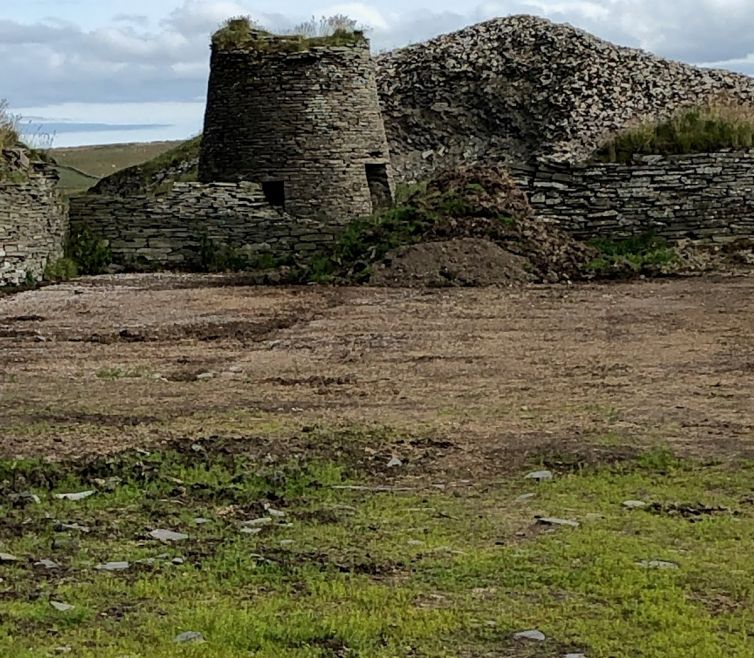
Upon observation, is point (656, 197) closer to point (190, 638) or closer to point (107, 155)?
point (190, 638)

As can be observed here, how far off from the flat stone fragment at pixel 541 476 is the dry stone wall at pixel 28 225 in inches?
590

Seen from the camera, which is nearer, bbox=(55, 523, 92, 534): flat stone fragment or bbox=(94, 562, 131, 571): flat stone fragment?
bbox=(94, 562, 131, 571): flat stone fragment

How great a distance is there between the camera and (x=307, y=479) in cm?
724

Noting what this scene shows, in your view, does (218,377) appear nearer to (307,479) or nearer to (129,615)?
(307,479)

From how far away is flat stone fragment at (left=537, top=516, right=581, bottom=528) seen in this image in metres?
6.19

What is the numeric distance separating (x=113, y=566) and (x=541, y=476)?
2.60 metres

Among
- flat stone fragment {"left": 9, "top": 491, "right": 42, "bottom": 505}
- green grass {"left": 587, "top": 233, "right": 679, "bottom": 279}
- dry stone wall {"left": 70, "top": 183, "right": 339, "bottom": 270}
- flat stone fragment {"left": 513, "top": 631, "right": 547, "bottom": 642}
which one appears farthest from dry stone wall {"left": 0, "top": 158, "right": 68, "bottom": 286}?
flat stone fragment {"left": 513, "top": 631, "right": 547, "bottom": 642}

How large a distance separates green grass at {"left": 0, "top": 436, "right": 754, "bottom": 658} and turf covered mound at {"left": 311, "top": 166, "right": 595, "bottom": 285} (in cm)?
1273

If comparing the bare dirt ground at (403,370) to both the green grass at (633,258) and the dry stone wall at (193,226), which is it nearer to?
the green grass at (633,258)

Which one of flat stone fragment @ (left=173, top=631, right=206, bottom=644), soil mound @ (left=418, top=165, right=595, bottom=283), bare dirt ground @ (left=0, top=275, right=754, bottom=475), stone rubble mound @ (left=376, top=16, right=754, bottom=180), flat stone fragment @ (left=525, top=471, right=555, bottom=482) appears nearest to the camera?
flat stone fragment @ (left=173, top=631, right=206, bottom=644)

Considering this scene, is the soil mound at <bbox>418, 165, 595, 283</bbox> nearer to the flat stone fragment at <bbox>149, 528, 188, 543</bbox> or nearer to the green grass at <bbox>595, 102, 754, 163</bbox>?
the green grass at <bbox>595, 102, 754, 163</bbox>

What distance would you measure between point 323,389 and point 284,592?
5363mm

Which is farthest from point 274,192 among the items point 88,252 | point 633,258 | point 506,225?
point 633,258

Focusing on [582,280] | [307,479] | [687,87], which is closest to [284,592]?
[307,479]
